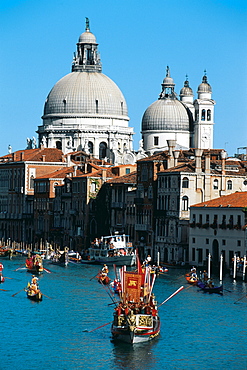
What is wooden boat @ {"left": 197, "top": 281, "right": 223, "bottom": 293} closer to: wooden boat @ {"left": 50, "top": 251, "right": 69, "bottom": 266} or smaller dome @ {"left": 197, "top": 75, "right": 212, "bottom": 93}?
wooden boat @ {"left": 50, "top": 251, "right": 69, "bottom": 266}

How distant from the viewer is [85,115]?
132 metres

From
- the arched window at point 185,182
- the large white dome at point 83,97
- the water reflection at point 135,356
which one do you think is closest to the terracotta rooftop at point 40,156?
the large white dome at point 83,97

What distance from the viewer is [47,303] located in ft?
192

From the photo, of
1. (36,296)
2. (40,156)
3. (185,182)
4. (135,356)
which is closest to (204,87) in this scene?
(40,156)

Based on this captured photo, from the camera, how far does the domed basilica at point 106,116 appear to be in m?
129

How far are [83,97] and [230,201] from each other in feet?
194

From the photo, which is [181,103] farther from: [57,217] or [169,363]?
[169,363]

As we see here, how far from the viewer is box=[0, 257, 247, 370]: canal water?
4350 centimetres

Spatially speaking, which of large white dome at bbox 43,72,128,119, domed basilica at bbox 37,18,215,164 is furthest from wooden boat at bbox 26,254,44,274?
large white dome at bbox 43,72,128,119

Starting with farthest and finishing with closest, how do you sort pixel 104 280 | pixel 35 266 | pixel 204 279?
pixel 35 266, pixel 104 280, pixel 204 279

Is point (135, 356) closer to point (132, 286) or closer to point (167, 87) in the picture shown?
point (132, 286)

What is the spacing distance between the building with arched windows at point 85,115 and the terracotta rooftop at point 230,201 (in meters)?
53.7

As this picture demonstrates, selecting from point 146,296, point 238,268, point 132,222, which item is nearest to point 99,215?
point 132,222

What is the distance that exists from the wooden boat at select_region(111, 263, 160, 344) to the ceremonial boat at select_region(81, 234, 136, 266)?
3188cm
